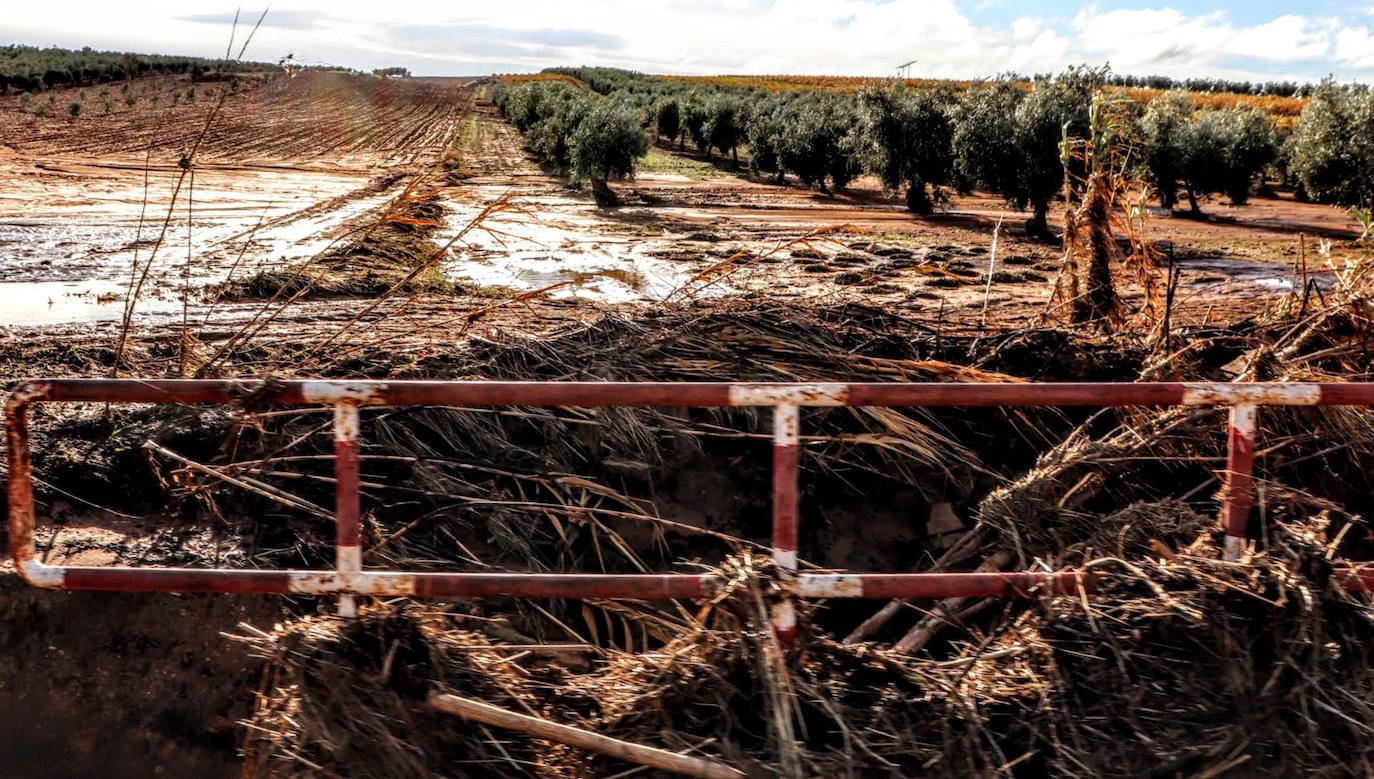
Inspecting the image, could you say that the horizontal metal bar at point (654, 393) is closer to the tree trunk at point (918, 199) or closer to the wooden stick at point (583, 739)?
the wooden stick at point (583, 739)

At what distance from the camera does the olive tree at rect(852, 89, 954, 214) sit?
21.0 m

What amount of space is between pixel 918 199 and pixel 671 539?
58.7ft

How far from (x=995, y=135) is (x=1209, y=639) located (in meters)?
16.9

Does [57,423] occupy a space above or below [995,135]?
below

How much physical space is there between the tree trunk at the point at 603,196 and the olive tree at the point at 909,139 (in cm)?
534

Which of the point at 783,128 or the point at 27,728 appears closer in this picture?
the point at 27,728

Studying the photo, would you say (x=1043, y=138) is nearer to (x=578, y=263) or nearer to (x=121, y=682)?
(x=578, y=263)

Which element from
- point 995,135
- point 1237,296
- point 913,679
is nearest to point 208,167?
point 995,135

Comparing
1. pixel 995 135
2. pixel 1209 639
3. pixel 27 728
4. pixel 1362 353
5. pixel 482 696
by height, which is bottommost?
pixel 27 728

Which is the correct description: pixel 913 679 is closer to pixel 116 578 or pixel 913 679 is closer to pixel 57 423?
pixel 116 578

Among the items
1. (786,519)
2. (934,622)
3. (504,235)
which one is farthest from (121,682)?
(504,235)

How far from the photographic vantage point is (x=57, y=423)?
5012mm

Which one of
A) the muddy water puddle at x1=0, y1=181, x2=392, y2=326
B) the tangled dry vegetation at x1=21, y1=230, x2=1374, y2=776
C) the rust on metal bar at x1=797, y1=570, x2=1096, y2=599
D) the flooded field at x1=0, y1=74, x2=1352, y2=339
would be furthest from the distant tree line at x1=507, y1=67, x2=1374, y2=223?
the rust on metal bar at x1=797, y1=570, x2=1096, y2=599

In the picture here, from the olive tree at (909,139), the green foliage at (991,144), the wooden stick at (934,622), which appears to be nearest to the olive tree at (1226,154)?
the green foliage at (991,144)
